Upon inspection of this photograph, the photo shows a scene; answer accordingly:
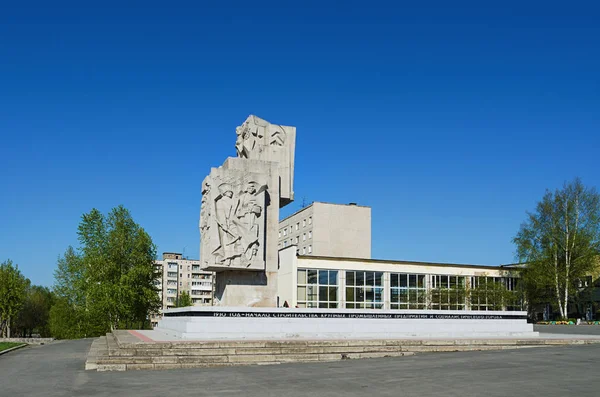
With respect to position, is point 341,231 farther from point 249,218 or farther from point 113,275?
point 249,218

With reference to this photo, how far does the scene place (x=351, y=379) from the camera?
12273mm

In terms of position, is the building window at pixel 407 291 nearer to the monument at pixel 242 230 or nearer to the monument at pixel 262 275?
the monument at pixel 262 275

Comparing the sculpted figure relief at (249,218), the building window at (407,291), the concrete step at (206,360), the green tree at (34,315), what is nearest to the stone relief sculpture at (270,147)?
the sculpted figure relief at (249,218)

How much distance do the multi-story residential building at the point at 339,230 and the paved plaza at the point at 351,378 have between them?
169 ft

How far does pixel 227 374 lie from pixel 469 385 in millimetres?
5461

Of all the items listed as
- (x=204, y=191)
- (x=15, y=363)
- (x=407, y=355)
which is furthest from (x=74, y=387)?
(x=204, y=191)

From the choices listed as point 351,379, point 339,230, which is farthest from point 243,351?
point 339,230

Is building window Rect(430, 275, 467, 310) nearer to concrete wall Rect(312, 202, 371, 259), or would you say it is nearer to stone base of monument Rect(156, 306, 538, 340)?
concrete wall Rect(312, 202, 371, 259)

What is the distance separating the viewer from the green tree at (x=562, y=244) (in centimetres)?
4772

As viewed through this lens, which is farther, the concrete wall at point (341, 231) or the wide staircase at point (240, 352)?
the concrete wall at point (341, 231)

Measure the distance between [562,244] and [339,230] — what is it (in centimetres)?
2654

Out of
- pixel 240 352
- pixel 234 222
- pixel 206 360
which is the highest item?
pixel 234 222

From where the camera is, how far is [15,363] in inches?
706

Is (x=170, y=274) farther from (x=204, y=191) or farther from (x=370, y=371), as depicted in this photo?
(x=370, y=371)
